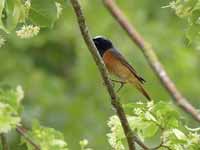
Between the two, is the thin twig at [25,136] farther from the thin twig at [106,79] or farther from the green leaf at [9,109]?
the thin twig at [106,79]

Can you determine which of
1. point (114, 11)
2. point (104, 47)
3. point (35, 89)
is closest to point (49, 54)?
point (35, 89)

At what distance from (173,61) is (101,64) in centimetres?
782

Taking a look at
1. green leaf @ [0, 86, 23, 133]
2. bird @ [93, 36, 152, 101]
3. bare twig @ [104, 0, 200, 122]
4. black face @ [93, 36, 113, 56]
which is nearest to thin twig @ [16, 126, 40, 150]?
green leaf @ [0, 86, 23, 133]

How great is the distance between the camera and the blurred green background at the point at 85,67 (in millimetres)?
10312

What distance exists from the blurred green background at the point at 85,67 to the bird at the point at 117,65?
3.29 metres

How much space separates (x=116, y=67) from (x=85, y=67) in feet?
15.2

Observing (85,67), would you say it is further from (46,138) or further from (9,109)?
(9,109)

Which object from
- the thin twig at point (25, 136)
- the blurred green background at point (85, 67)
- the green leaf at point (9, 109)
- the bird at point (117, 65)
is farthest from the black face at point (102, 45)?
the blurred green background at point (85, 67)

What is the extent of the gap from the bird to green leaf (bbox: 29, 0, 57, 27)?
2.42 metres

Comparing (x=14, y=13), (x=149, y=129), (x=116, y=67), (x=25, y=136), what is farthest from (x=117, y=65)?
(x=14, y=13)

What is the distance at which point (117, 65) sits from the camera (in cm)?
618

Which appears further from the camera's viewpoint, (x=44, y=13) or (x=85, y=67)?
(x=85, y=67)

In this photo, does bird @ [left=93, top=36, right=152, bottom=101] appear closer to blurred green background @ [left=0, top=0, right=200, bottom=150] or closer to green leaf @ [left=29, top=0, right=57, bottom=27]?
green leaf @ [left=29, top=0, right=57, bottom=27]

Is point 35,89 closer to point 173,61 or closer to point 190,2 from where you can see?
point 173,61
